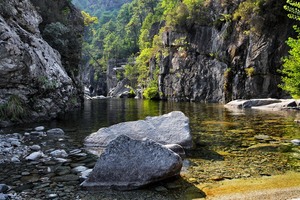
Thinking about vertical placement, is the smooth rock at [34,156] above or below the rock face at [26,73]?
below

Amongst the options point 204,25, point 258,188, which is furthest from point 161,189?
point 204,25

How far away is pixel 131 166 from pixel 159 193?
2.86ft

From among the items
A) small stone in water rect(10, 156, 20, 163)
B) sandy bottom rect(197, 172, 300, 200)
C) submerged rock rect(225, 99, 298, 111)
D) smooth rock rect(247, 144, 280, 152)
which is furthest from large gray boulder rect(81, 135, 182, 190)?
submerged rock rect(225, 99, 298, 111)

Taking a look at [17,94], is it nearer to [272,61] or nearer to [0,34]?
[0,34]

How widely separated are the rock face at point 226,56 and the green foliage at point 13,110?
25.8 m

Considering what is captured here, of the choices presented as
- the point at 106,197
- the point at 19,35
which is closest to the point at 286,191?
the point at 106,197

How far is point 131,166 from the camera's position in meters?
5.93

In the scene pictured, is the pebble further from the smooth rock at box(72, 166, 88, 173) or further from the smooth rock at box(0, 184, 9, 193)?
the smooth rock at box(0, 184, 9, 193)

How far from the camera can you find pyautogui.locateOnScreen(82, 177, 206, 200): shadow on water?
5.18 meters

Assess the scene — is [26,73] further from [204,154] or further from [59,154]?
[204,154]

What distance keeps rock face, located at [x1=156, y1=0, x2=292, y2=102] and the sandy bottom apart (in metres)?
27.7

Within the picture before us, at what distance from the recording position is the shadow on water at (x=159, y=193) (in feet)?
17.0

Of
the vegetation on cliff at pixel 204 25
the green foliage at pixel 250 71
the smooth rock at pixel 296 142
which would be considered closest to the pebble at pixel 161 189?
the smooth rock at pixel 296 142

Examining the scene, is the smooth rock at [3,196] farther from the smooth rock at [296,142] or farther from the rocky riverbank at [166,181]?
the smooth rock at [296,142]
